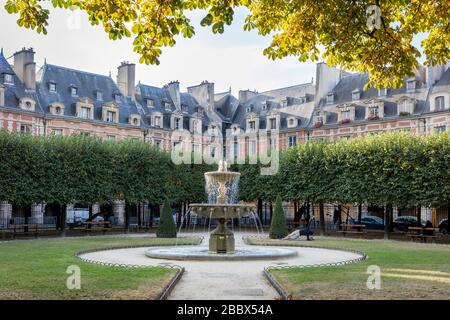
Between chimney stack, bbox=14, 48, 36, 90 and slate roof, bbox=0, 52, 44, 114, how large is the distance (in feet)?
1.48

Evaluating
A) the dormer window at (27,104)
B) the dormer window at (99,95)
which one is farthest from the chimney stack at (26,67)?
the dormer window at (99,95)

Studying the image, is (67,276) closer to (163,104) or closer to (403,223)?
(403,223)

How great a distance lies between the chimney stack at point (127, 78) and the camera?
55031mm

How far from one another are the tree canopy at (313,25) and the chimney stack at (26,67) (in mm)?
38469

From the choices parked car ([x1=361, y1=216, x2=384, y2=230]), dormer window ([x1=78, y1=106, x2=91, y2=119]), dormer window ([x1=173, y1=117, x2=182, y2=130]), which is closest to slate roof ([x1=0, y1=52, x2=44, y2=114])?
dormer window ([x1=78, y1=106, x2=91, y2=119])

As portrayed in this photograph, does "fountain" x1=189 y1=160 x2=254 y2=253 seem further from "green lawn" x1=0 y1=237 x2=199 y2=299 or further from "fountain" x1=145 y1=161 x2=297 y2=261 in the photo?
"green lawn" x1=0 y1=237 x2=199 y2=299

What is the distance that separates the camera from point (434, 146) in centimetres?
2984

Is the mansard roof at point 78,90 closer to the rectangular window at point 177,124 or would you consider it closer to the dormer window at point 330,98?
the rectangular window at point 177,124

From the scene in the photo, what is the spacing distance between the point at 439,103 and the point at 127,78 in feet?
96.8

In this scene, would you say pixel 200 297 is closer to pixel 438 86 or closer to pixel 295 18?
pixel 295 18

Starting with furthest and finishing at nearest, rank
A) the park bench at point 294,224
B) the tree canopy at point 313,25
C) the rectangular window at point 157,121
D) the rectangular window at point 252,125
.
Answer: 1. the rectangular window at point 252,125
2. the rectangular window at point 157,121
3. the park bench at point 294,224
4. the tree canopy at point 313,25

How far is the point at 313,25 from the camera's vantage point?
12.1m

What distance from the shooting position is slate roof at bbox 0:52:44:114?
4500 cm
